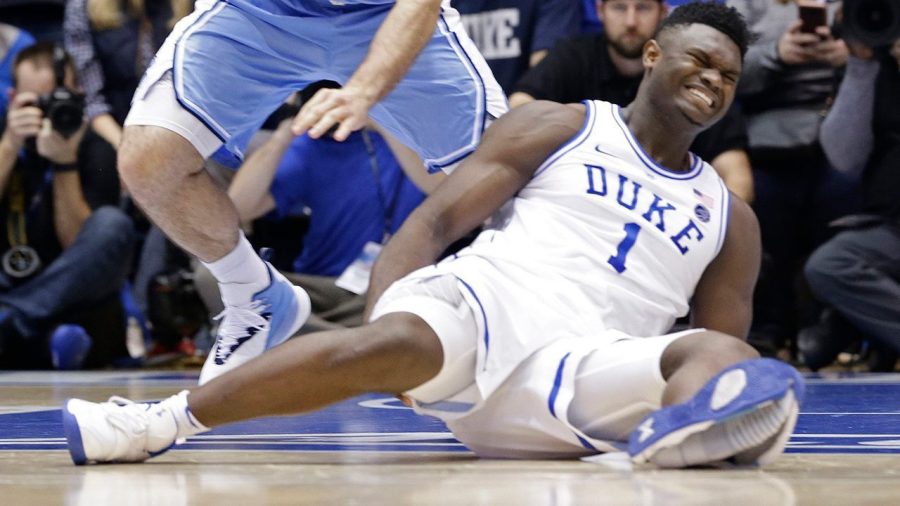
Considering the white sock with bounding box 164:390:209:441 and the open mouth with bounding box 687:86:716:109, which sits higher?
the open mouth with bounding box 687:86:716:109

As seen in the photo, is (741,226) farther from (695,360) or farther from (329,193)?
(329,193)

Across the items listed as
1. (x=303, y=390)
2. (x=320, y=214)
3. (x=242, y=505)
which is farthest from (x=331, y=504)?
(x=320, y=214)

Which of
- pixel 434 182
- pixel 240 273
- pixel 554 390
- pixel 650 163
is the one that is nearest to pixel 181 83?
pixel 240 273

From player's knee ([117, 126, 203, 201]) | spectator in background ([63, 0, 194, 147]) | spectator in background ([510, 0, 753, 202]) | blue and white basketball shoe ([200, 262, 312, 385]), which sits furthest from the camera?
spectator in background ([63, 0, 194, 147])

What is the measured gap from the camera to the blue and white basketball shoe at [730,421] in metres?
2.06

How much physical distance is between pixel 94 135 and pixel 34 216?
46 cm

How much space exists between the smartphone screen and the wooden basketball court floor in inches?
99.0

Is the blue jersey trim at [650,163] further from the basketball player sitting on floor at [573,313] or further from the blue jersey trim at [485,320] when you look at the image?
the blue jersey trim at [485,320]

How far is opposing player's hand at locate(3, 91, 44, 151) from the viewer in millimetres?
6031

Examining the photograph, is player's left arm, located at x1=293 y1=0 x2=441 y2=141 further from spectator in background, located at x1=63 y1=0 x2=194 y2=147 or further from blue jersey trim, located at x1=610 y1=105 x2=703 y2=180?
spectator in background, located at x1=63 y1=0 x2=194 y2=147

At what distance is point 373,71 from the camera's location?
9.49ft

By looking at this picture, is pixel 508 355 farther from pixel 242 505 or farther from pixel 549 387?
pixel 242 505

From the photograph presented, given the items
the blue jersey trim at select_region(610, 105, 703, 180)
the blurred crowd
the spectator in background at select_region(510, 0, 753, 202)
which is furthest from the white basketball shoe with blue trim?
the spectator in background at select_region(510, 0, 753, 202)

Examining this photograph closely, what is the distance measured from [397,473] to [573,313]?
1.64ft
